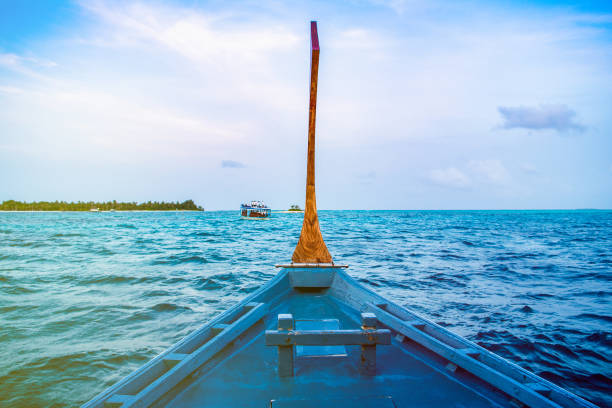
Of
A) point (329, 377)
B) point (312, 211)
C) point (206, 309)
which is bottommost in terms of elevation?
point (206, 309)

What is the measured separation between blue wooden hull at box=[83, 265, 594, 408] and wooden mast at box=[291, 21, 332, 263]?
265 centimetres

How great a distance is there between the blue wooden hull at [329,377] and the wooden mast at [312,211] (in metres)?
2.65

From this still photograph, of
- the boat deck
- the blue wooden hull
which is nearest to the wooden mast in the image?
the blue wooden hull

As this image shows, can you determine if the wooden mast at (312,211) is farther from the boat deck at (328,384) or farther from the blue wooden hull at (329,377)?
the boat deck at (328,384)

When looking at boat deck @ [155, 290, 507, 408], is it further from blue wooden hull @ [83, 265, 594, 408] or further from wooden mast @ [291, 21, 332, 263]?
wooden mast @ [291, 21, 332, 263]

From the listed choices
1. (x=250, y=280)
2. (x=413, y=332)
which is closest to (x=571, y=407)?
(x=413, y=332)

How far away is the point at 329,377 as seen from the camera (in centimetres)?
255

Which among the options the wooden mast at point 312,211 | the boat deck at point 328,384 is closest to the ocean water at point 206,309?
the wooden mast at point 312,211

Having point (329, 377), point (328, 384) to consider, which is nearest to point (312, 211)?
point (329, 377)

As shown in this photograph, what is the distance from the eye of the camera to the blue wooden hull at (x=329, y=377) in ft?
7.14

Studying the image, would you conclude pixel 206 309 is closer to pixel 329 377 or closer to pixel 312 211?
pixel 312 211

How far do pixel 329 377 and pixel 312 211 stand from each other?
3.93 m

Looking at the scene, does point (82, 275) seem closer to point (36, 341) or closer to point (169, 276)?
point (169, 276)

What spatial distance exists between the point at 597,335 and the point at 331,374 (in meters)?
6.14
